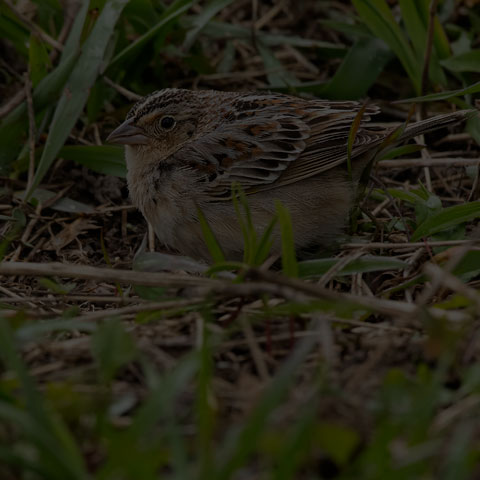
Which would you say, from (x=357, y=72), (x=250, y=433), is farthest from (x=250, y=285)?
(x=357, y=72)

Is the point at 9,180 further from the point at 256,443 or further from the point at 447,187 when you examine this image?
the point at 256,443

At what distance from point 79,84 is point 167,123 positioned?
0.76 m

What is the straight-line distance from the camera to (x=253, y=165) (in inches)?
198

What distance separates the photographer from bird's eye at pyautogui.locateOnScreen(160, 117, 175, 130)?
17.6 ft

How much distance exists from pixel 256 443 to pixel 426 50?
402cm

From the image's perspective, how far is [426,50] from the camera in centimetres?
593

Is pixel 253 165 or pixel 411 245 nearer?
pixel 411 245

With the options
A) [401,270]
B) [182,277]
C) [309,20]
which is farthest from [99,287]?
[309,20]

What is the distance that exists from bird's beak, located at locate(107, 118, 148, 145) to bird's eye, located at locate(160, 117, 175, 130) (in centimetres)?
14

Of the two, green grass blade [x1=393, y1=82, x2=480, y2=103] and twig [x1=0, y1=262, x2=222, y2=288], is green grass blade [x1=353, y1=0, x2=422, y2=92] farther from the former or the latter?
twig [x1=0, y1=262, x2=222, y2=288]

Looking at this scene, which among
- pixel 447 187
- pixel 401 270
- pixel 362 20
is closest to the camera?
pixel 401 270

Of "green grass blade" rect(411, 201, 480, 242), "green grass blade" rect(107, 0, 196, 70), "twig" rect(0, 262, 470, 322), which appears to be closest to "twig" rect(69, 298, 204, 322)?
"twig" rect(0, 262, 470, 322)

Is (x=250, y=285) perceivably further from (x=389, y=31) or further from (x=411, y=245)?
(x=389, y=31)

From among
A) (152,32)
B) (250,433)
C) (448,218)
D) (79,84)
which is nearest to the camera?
(250,433)
